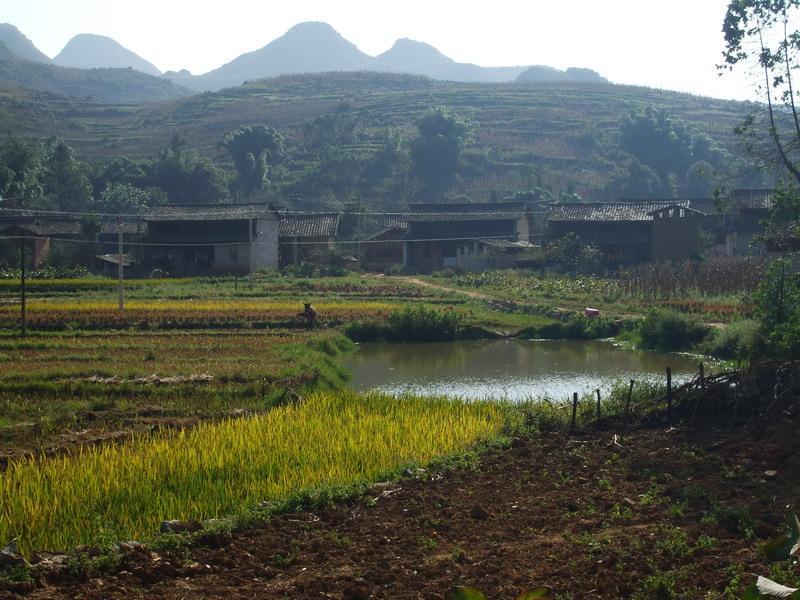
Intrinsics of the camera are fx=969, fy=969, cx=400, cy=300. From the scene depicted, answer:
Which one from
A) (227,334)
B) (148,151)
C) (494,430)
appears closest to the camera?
(494,430)

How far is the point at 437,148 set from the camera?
88.1 m

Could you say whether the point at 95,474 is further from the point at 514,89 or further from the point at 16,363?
the point at 514,89

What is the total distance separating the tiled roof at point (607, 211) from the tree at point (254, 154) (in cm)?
3508

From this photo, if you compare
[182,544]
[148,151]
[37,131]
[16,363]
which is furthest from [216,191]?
[182,544]

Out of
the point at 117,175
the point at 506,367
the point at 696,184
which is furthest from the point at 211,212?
the point at 696,184

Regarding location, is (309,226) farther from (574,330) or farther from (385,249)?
(574,330)

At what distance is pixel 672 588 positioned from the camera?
7660 mm

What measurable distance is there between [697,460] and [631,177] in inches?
2969

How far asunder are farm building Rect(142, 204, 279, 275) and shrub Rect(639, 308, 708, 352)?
29.0 m

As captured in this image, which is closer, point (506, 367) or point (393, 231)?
point (506, 367)

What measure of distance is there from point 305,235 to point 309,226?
874 mm

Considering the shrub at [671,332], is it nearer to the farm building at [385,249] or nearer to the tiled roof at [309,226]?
the tiled roof at [309,226]

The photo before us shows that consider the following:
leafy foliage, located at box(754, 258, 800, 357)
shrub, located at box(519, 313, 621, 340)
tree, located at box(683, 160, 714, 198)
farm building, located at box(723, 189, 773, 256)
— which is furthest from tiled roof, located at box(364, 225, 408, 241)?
leafy foliage, located at box(754, 258, 800, 357)

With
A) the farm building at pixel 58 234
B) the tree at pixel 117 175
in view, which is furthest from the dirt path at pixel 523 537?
the tree at pixel 117 175
